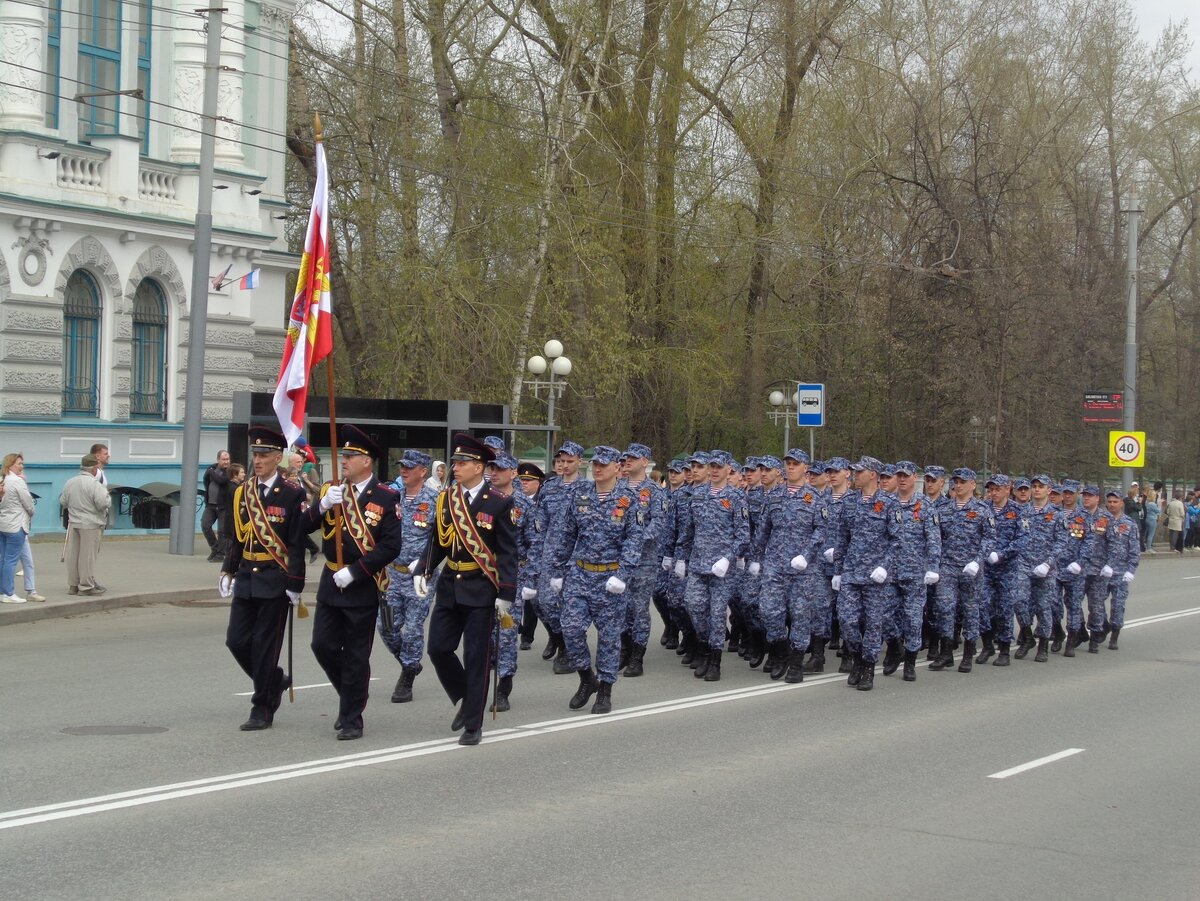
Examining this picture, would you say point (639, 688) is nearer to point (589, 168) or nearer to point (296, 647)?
point (296, 647)

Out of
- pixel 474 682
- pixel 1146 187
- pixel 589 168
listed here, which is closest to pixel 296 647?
pixel 474 682

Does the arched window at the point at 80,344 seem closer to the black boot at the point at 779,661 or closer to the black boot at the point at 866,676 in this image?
the black boot at the point at 779,661

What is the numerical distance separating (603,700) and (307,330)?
11.4 ft

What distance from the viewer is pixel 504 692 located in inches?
433

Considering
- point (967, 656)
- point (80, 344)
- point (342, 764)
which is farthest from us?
point (80, 344)

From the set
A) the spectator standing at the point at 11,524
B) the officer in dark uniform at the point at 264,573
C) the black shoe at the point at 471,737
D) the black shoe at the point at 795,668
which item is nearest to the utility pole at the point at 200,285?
the spectator standing at the point at 11,524

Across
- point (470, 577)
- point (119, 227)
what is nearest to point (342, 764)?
point (470, 577)

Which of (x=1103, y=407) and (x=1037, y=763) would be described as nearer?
(x=1037, y=763)

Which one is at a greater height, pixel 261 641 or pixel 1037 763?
pixel 261 641

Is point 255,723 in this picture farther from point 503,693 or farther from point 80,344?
point 80,344

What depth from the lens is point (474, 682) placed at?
9.29 m

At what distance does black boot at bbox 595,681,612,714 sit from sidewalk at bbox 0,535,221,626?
801 centimetres

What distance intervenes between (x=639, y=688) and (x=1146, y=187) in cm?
4066

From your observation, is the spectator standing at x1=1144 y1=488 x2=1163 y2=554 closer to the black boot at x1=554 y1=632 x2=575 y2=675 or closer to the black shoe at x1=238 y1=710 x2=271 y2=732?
the black boot at x1=554 y1=632 x2=575 y2=675
